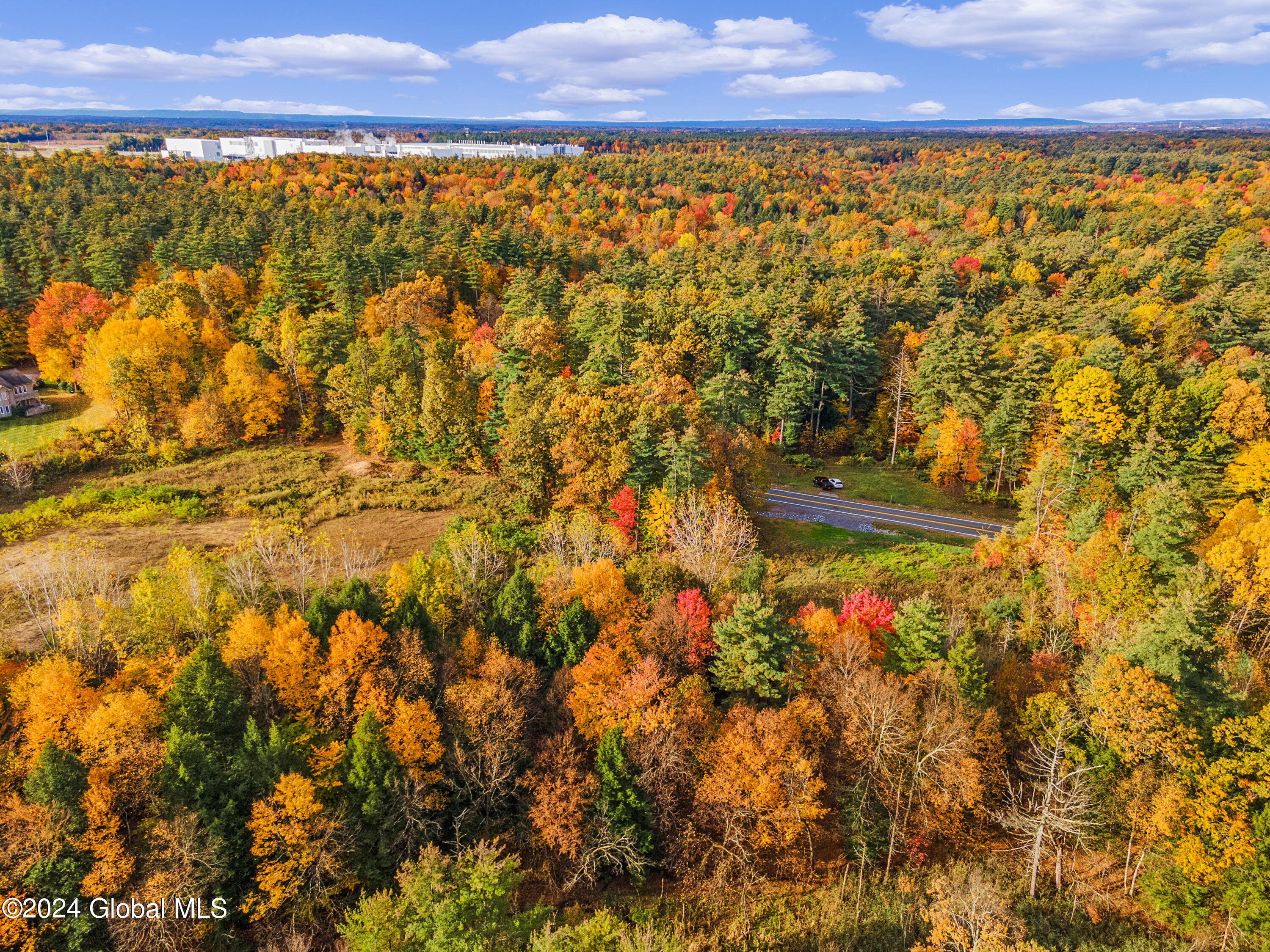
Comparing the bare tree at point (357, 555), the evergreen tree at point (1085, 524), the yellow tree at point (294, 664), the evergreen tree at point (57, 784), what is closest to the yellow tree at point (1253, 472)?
the evergreen tree at point (1085, 524)

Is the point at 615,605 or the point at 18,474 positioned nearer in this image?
the point at 615,605

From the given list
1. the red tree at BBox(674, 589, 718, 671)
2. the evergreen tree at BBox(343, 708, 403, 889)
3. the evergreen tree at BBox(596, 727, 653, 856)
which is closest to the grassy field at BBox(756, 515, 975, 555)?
the red tree at BBox(674, 589, 718, 671)

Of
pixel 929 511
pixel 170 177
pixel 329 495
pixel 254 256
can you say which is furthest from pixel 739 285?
pixel 170 177

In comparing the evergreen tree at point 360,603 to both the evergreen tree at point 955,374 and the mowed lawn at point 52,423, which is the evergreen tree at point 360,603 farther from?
the evergreen tree at point 955,374

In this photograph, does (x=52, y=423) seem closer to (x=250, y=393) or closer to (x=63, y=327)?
(x=63, y=327)

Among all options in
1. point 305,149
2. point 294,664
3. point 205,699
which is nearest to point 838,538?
point 294,664

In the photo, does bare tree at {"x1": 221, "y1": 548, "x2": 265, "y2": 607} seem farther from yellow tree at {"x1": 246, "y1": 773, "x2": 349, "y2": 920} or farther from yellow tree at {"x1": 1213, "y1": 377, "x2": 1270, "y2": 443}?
yellow tree at {"x1": 1213, "y1": 377, "x2": 1270, "y2": 443}
